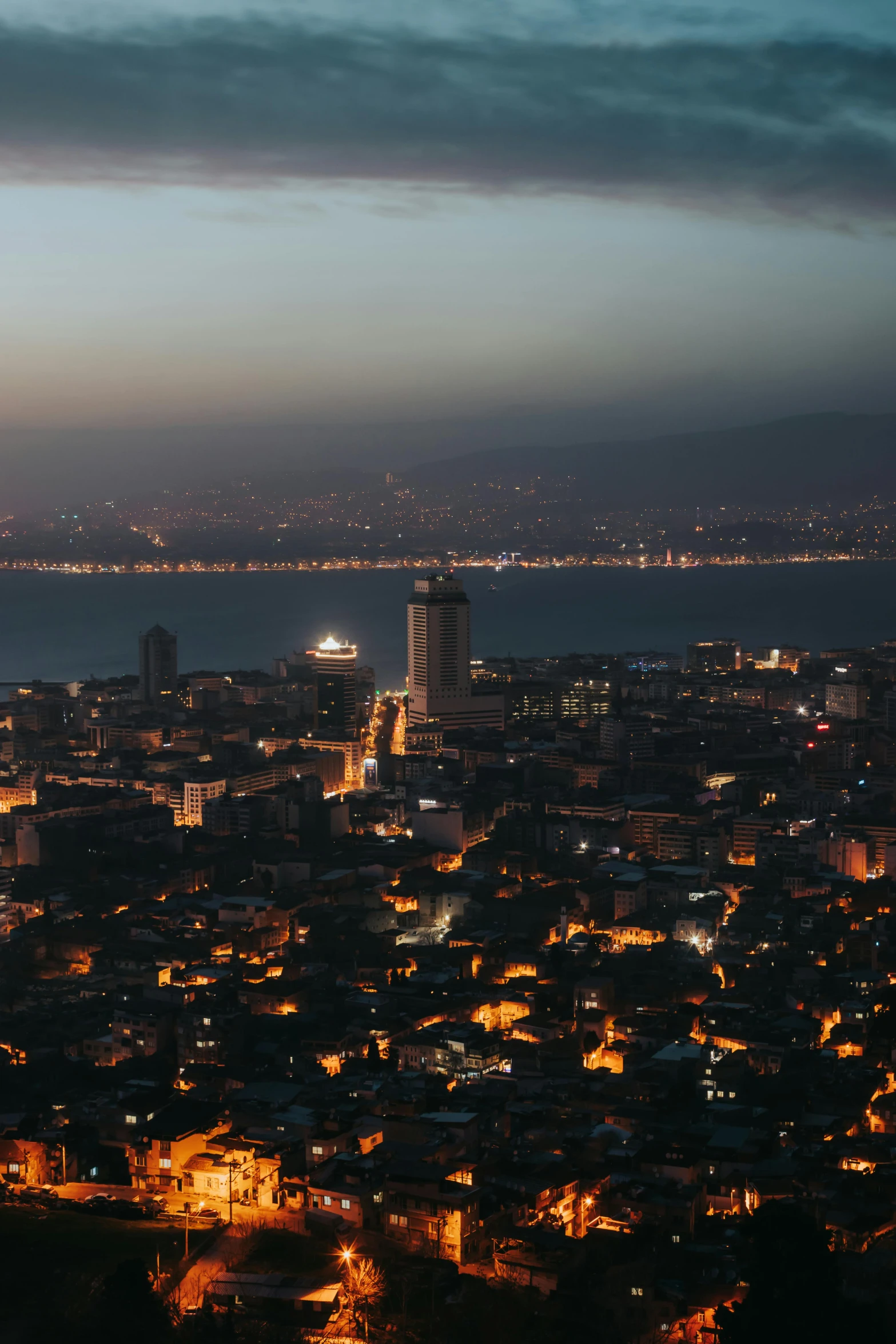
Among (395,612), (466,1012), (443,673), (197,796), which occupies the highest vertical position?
(395,612)

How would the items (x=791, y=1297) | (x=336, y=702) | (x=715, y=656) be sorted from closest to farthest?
(x=791, y=1297)
(x=336, y=702)
(x=715, y=656)

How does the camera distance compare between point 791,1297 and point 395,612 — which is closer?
point 791,1297

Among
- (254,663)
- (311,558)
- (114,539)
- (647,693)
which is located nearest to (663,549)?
(311,558)

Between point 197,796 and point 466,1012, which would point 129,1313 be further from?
point 197,796

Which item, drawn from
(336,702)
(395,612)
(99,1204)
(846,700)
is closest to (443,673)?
(336,702)

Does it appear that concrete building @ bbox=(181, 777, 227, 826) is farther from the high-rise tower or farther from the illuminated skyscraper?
the high-rise tower

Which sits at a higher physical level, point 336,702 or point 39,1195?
point 336,702

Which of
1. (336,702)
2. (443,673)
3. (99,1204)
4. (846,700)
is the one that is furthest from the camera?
(846,700)
